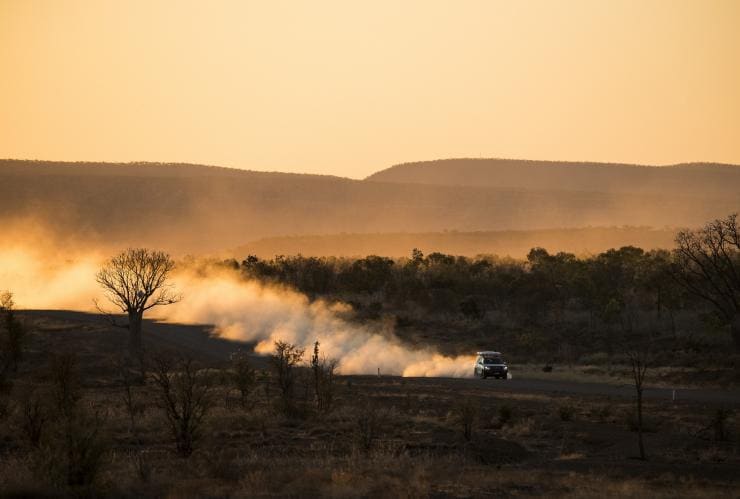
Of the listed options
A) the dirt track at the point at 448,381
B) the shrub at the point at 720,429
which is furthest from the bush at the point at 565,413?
the dirt track at the point at 448,381

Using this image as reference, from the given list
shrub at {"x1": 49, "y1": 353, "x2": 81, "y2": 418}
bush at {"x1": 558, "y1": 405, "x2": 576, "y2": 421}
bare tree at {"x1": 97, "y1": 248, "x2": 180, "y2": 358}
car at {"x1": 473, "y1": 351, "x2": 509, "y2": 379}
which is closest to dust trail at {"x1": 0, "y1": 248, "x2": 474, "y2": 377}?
car at {"x1": 473, "y1": 351, "x2": 509, "y2": 379}

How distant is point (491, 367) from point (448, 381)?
2740mm

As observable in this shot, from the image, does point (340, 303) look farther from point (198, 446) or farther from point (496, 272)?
point (198, 446)

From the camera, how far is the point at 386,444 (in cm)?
3522

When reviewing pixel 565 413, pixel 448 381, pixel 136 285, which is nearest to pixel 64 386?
pixel 565 413

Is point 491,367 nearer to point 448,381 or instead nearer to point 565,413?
point 448,381

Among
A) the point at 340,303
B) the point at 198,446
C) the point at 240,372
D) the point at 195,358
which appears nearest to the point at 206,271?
the point at 340,303

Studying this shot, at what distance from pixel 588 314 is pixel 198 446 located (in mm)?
68863

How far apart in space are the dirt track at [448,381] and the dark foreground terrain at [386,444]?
0.93ft

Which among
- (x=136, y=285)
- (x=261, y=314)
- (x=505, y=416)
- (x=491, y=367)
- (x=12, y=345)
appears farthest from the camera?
(x=261, y=314)

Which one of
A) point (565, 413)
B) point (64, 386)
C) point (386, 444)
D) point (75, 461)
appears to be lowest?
point (386, 444)

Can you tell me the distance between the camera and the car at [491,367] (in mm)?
65500

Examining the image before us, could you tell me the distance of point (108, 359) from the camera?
73312 mm

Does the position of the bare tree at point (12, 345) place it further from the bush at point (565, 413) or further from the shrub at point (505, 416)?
the bush at point (565, 413)
